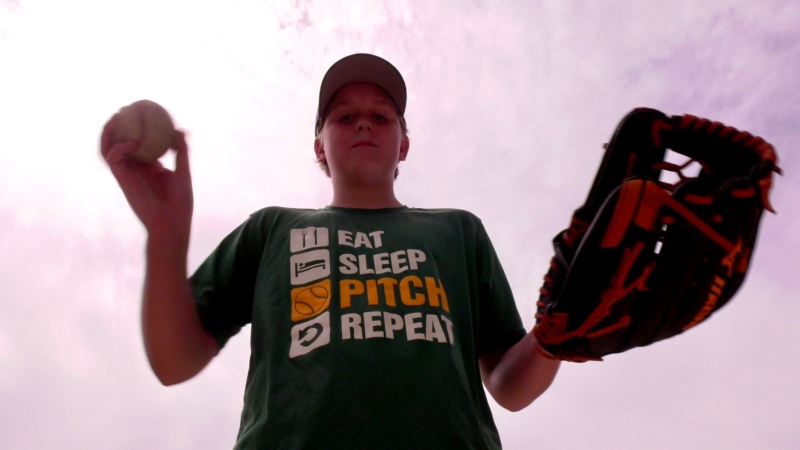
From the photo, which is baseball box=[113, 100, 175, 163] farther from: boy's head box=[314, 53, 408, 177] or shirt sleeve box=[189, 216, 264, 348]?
boy's head box=[314, 53, 408, 177]

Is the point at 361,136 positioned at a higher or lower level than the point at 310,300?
higher

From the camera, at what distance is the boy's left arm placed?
5.35 feet

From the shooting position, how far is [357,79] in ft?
7.99

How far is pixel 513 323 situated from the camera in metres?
1.92

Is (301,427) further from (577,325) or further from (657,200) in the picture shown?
(657,200)

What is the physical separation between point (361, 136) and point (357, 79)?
1.13 feet

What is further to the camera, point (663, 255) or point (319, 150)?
point (319, 150)

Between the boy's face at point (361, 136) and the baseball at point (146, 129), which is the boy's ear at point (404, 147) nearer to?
the boy's face at point (361, 136)

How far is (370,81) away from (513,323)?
111 centimetres

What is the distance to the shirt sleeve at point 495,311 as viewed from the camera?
189 cm

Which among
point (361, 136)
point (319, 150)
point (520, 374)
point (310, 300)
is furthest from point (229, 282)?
point (520, 374)

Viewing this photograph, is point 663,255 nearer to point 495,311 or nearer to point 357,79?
point 495,311

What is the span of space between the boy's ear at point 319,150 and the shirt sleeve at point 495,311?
836 millimetres

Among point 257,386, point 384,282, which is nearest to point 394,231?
point 384,282
